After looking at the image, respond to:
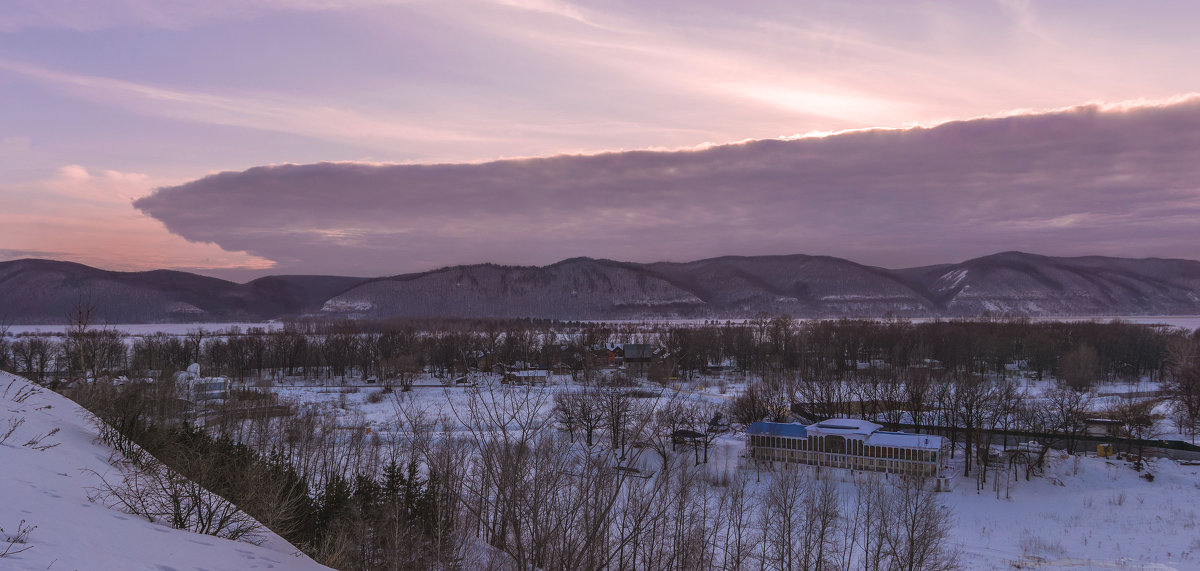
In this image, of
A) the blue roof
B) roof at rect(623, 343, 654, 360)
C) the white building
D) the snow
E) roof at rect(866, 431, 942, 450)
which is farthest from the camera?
roof at rect(623, 343, 654, 360)

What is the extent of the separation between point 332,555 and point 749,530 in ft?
63.8

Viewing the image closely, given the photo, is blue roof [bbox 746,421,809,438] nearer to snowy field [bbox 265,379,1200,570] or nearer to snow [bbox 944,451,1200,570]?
snowy field [bbox 265,379,1200,570]

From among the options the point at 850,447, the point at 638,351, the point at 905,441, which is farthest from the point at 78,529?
the point at 638,351

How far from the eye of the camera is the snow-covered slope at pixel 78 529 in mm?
10188

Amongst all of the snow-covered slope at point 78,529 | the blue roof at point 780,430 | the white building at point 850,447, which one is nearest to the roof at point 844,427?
the white building at point 850,447

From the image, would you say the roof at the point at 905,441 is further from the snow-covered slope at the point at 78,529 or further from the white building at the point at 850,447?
the snow-covered slope at the point at 78,529

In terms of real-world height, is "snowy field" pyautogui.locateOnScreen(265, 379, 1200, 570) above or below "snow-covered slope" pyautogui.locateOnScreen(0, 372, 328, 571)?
below

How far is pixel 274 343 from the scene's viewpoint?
349 ft

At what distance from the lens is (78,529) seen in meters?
11.3

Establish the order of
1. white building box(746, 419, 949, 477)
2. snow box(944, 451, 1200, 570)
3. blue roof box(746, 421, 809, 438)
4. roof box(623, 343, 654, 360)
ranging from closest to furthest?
snow box(944, 451, 1200, 570), white building box(746, 419, 949, 477), blue roof box(746, 421, 809, 438), roof box(623, 343, 654, 360)

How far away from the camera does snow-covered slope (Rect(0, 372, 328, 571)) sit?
33.4 ft

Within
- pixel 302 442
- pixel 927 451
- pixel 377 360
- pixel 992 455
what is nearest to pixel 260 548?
pixel 302 442

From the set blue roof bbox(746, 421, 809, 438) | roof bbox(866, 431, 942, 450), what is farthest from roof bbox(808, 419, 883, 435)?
blue roof bbox(746, 421, 809, 438)

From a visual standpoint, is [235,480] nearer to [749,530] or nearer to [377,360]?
[749,530]
